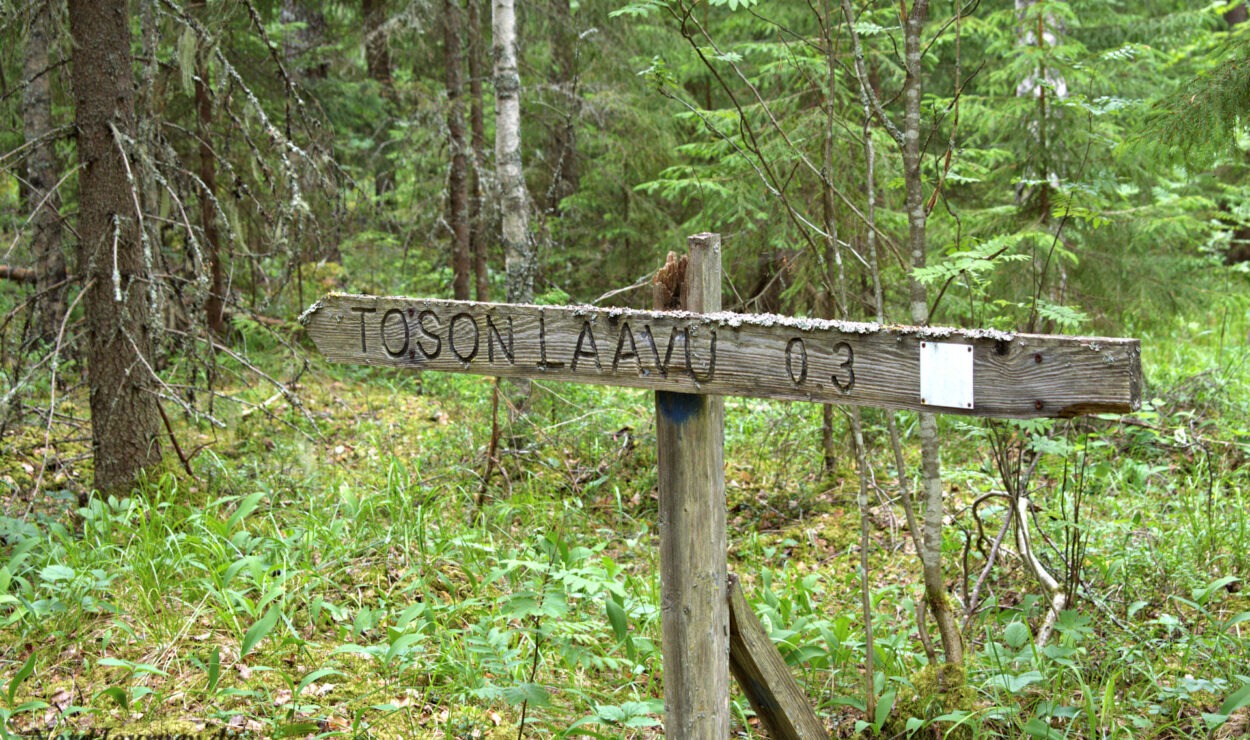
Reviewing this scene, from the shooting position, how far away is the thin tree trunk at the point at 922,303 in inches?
125

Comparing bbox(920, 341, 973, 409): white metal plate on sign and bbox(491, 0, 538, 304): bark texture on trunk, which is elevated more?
bbox(491, 0, 538, 304): bark texture on trunk

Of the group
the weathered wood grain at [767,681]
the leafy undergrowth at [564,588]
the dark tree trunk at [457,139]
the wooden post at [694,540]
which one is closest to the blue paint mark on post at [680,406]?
the wooden post at [694,540]

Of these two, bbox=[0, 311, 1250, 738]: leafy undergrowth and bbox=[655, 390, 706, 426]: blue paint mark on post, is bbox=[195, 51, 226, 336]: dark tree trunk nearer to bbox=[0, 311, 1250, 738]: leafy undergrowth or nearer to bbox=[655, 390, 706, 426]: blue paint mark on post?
bbox=[0, 311, 1250, 738]: leafy undergrowth

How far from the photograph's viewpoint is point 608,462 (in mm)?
6113

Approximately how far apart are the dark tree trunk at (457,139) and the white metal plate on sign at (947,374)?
23.7 feet

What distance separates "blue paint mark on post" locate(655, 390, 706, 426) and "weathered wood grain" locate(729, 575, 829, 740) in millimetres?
594

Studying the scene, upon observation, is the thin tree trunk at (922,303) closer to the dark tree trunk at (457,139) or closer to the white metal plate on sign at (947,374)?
the white metal plate on sign at (947,374)

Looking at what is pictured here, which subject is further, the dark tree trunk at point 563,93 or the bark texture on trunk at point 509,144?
the dark tree trunk at point 563,93

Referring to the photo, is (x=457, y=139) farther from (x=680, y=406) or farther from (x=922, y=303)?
(x=680, y=406)

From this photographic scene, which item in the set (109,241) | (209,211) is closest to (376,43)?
(209,211)

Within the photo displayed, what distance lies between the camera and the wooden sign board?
1.92 metres

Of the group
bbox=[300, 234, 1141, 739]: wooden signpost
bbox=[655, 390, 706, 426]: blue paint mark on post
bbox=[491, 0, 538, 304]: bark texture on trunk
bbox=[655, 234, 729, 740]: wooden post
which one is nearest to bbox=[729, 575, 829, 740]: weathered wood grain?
bbox=[300, 234, 1141, 739]: wooden signpost

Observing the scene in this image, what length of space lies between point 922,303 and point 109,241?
14.1 ft

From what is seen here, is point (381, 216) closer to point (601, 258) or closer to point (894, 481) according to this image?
point (601, 258)
